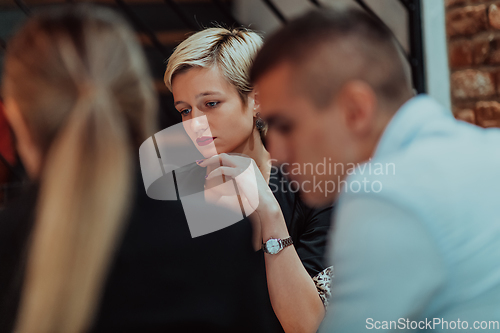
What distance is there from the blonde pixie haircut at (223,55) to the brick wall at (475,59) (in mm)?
643

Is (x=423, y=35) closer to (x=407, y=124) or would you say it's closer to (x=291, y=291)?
(x=407, y=124)

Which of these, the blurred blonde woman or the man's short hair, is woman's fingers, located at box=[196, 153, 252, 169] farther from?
the man's short hair

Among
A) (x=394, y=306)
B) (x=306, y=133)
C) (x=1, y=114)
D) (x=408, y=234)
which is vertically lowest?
(x=394, y=306)

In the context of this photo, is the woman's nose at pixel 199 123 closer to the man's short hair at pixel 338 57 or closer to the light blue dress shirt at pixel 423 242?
the man's short hair at pixel 338 57

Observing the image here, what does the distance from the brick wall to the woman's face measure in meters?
0.69

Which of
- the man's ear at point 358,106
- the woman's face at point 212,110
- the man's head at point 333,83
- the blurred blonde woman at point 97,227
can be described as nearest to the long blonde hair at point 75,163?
the blurred blonde woman at point 97,227

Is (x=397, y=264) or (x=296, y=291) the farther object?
(x=296, y=291)

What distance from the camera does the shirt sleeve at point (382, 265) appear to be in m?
0.49

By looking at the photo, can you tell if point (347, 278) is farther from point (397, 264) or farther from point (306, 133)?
point (306, 133)

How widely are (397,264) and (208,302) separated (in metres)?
0.41

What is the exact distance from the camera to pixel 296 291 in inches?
33.2

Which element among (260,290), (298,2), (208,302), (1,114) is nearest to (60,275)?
(208,302)

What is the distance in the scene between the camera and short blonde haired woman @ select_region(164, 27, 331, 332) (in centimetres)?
85

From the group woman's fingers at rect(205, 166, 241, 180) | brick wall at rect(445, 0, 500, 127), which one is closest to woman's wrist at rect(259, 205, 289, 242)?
woman's fingers at rect(205, 166, 241, 180)
